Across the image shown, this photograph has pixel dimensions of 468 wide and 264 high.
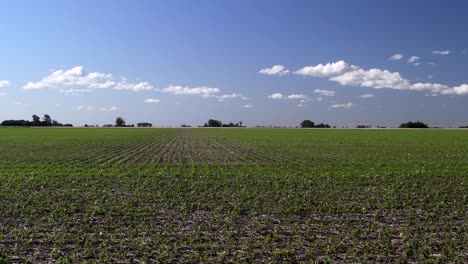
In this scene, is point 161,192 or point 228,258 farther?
point 161,192

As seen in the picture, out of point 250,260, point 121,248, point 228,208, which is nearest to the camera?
point 250,260

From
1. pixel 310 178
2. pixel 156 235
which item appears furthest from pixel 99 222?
pixel 310 178

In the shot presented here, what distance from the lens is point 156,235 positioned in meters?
9.60

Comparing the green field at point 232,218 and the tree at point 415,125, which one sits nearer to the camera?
the green field at point 232,218

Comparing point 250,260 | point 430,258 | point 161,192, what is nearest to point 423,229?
point 430,258

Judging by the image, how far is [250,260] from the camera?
25.9 ft

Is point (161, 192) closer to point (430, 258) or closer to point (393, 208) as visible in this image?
point (393, 208)

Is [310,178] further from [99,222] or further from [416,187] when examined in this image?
[99,222]

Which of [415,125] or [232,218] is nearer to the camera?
[232,218]

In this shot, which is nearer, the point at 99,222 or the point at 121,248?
the point at 121,248

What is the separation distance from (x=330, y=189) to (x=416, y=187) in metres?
3.65

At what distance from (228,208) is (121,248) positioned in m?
4.65

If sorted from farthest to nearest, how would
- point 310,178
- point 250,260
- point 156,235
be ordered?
point 310,178, point 156,235, point 250,260

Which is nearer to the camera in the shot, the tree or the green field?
the green field
